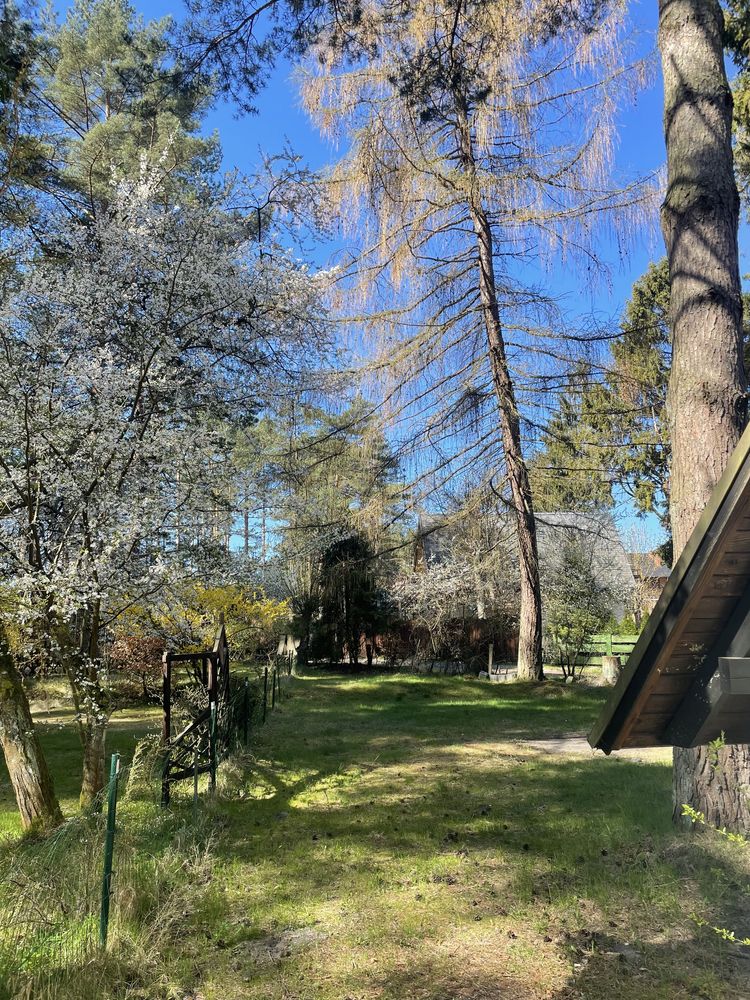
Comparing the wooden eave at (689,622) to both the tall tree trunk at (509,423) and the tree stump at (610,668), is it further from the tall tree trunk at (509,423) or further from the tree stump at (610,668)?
the tree stump at (610,668)

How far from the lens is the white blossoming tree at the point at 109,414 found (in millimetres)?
6070

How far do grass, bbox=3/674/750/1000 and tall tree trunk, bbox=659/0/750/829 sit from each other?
95 cm

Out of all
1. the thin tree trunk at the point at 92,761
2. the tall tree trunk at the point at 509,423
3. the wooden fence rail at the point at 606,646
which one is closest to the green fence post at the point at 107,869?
the thin tree trunk at the point at 92,761

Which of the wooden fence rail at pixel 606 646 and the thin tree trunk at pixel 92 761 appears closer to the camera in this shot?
the thin tree trunk at pixel 92 761

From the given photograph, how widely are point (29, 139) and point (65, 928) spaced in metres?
7.01

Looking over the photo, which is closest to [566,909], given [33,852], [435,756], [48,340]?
[33,852]

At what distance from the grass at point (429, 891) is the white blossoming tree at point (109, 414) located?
1870mm

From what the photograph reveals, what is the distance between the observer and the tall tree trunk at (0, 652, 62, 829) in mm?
5582

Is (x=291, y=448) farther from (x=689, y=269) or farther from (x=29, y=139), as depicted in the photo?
(x=689, y=269)

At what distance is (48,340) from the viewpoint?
6500mm

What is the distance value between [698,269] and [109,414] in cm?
510

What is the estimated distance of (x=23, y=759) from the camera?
18.5 feet

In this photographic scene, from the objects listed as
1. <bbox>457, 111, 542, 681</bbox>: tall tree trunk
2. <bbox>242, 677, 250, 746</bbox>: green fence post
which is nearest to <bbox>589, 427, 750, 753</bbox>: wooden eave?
<bbox>242, 677, 250, 746</bbox>: green fence post

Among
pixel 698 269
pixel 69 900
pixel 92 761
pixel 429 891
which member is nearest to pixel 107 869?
pixel 69 900
